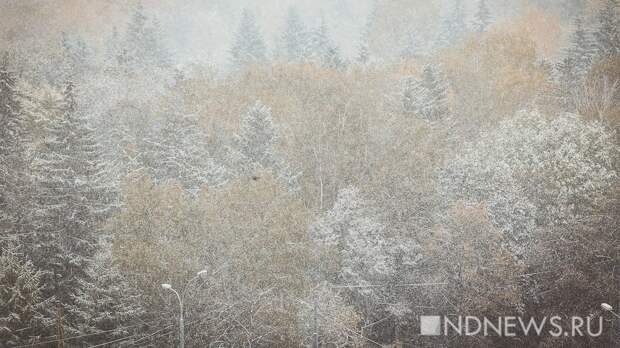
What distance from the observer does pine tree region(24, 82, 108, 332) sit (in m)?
28.2

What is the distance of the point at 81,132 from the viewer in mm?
31578

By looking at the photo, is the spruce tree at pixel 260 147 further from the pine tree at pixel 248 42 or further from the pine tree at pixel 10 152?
the pine tree at pixel 248 42

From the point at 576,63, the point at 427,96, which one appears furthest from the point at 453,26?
the point at 427,96

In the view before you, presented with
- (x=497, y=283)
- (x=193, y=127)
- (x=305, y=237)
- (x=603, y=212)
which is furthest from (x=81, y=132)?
(x=603, y=212)

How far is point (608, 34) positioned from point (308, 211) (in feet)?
123

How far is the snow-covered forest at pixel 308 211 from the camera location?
1054 inches

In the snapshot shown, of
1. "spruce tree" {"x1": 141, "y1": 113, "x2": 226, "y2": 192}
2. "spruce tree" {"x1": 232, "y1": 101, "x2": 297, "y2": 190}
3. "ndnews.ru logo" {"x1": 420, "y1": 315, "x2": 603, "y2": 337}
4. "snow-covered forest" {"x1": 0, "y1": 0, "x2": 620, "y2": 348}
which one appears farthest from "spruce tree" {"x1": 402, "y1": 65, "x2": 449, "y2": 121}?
"ndnews.ru logo" {"x1": 420, "y1": 315, "x2": 603, "y2": 337}

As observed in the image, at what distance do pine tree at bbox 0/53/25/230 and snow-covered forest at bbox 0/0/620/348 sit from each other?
0.11m

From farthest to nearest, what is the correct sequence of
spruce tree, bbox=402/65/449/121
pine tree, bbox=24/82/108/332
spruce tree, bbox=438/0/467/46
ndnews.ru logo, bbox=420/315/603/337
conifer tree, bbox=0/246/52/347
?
spruce tree, bbox=438/0/467/46, spruce tree, bbox=402/65/449/121, pine tree, bbox=24/82/108/332, ndnews.ru logo, bbox=420/315/603/337, conifer tree, bbox=0/246/52/347

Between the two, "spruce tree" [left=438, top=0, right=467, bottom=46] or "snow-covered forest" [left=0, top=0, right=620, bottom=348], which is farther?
"spruce tree" [left=438, top=0, right=467, bottom=46]

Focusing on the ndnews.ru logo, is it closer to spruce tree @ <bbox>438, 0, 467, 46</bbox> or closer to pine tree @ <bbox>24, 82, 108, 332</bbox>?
pine tree @ <bbox>24, 82, 108, 332</bbox>

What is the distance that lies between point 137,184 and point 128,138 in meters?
10.2

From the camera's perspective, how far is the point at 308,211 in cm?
3189

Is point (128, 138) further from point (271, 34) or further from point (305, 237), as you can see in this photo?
point (271, 34)
